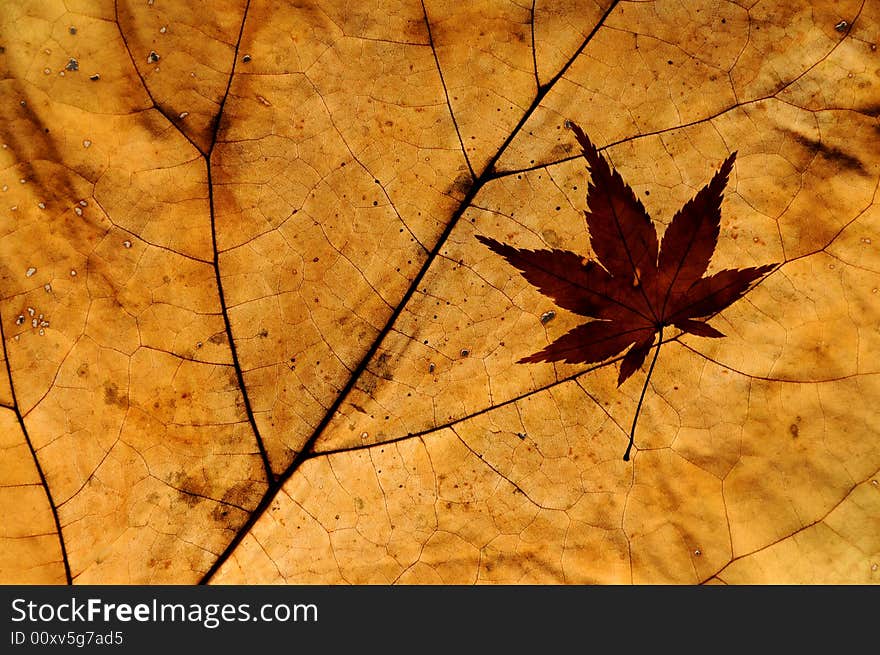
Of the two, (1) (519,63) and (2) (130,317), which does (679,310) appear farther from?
(2) (130,317)

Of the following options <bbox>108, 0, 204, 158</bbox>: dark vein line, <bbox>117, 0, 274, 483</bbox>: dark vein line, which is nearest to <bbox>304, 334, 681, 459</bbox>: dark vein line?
<bbox>117, 0, 274, 483</bbox>: dark vein line

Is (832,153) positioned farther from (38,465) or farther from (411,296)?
(38,465)

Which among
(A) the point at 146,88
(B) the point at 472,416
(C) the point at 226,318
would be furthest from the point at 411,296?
(A) the point at 146,88

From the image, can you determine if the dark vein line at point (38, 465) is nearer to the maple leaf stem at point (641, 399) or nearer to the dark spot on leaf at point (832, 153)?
the maple leaf stem at point (641, 399)

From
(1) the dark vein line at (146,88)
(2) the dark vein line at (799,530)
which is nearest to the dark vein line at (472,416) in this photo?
(2) the dark vein line at (799,530)

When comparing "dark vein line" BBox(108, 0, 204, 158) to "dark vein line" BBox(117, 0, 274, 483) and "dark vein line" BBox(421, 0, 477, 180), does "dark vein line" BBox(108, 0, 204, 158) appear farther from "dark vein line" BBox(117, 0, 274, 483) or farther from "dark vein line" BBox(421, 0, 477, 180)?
"dark vein line" BBox(421, 0, 477, 180)

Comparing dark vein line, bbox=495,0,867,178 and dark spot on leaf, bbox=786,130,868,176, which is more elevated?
dark vein line, bbox=495,0,867,178
